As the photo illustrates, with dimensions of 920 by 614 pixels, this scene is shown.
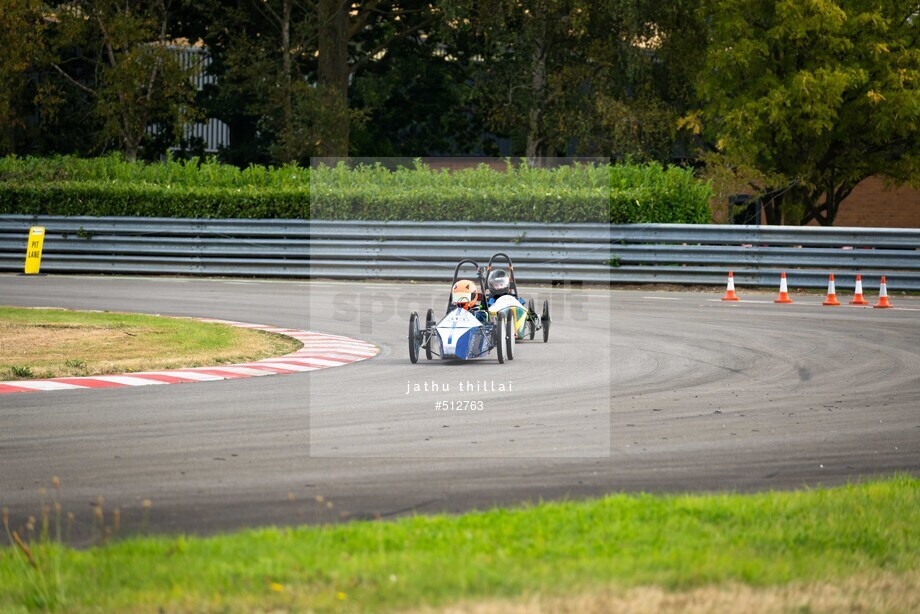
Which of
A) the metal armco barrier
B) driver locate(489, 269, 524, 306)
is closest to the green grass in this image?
driver locate(489, 269, 524, 306)

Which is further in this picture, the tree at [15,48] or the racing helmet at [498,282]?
the tree at [15,48]

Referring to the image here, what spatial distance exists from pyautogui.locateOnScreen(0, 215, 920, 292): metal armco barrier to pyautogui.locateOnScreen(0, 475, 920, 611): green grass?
1775 centimetres

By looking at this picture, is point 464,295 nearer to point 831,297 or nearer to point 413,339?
point 413,339

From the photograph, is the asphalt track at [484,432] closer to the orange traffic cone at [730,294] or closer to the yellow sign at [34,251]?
the orange traffic cone at [730,294]

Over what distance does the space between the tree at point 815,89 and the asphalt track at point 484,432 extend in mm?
17777

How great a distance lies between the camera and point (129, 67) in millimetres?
36750

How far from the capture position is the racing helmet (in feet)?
49.5

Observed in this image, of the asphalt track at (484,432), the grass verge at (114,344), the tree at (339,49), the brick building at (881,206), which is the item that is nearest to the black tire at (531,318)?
the asphalt track at (484,432)

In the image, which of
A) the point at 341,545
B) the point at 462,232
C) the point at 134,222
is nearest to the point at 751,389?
the point at 341,545

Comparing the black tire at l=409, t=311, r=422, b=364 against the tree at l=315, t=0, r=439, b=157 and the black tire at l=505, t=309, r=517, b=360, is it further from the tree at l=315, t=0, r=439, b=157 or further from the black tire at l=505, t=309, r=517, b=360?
the tree at l=315, t=0, r=439, b=157

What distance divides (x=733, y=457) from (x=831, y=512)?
1.85 m

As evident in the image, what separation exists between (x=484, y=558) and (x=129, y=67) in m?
33.8

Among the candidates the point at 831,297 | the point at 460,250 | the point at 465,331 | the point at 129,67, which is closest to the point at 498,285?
the point at 465,331

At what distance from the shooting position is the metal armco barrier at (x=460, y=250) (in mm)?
23750
